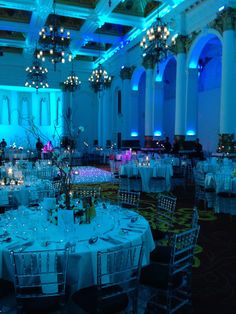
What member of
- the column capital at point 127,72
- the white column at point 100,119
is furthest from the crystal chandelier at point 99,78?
the white column at point 100,119

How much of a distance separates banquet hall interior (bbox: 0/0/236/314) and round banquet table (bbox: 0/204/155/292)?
0.04 feet

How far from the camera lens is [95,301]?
256 cm

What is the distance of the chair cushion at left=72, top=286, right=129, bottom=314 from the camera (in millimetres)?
2500

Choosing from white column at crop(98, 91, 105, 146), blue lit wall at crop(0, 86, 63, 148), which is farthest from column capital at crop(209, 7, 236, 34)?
blue lit wall at crop(0, 86, 63, 148)

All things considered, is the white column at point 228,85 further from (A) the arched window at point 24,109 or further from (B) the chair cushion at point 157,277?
(A) the arched window at point 24,109

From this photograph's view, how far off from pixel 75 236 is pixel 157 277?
0.84 m

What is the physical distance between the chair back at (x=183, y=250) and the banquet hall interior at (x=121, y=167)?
0.05 feet

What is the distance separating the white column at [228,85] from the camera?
10.5 metres

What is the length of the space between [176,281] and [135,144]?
610 inches

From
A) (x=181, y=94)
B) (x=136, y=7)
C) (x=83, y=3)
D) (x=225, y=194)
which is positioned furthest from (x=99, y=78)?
(x=225, y=194)

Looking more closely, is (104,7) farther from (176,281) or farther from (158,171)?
(176,281)

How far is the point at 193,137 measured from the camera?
44.0 ft

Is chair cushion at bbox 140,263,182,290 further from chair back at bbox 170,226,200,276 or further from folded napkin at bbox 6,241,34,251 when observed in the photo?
folded napkin at bbox 6,241,34,251

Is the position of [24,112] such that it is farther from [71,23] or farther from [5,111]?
[71,23]
